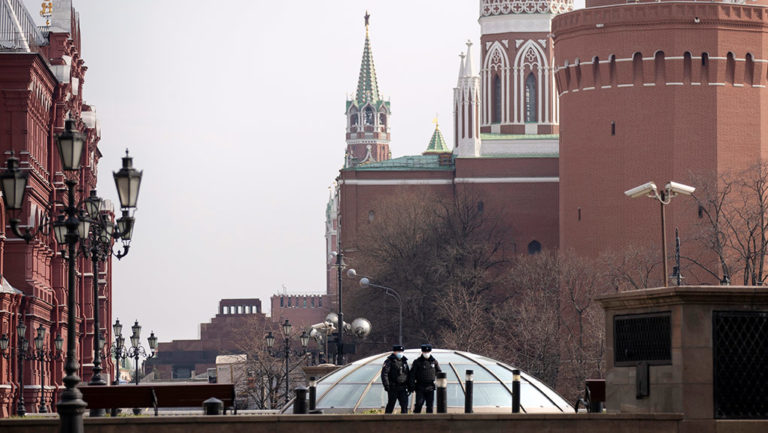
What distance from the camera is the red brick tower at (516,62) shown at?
396 ft

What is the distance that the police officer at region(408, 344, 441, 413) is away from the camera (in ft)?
90.4

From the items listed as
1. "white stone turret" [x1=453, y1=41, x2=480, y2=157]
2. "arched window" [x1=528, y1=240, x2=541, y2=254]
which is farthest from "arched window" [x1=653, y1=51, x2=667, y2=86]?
"white stone turret" [x1=453, y1=41, x2=480, y2=157]

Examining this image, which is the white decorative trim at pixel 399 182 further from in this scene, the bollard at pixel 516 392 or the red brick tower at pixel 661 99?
the bollard at pixel 516 392

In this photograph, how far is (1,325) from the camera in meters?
54.4

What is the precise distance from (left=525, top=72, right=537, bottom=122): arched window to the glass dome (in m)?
91.7

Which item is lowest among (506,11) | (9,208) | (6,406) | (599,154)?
(6,406)

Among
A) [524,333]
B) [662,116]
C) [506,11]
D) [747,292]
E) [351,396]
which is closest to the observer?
[747,292]

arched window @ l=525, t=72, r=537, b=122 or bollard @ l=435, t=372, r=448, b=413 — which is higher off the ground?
arched window @ l=525, t=72, r=537, b=122

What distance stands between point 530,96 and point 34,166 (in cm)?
6232

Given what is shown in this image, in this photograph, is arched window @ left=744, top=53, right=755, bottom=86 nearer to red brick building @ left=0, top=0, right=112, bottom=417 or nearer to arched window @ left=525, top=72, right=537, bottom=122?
red brick building @ left=0, top=0, right=112, bottom=417

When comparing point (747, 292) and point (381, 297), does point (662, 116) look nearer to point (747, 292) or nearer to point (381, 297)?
point (381, 297)

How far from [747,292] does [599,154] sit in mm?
69020

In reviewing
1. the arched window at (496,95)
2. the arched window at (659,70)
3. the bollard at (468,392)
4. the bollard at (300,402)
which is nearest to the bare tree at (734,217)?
the arched window at (659,70)

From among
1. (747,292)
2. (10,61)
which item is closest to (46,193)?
(10,61)
